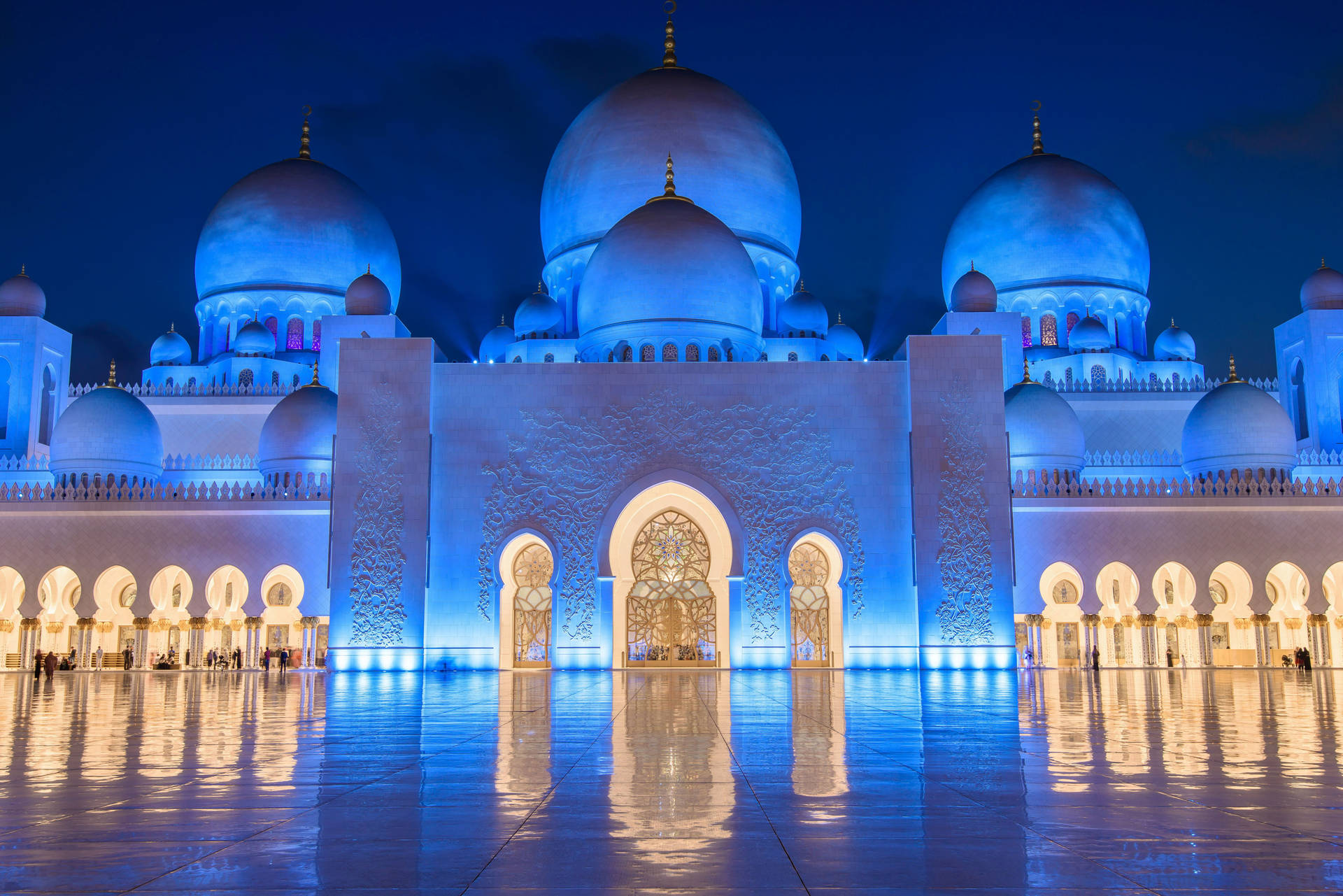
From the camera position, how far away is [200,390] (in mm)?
23297

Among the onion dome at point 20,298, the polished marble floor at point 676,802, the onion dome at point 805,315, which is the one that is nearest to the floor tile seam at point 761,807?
the polished marble floor at point 676,802

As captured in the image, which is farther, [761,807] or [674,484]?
[674,484]

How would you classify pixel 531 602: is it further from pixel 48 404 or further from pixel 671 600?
pixel 48 404

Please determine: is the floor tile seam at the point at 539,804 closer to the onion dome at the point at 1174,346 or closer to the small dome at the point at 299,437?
the small dome at the point at 299,437

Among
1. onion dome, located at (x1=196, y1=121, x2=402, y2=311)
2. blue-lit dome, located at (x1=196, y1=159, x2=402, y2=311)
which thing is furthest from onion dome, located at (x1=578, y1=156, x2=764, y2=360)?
onion dome, located at (x1=196, y1=121, x2=402, y2=311)

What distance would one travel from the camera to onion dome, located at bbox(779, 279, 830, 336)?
2170 centimetres

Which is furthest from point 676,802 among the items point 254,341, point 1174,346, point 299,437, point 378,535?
point 1174,346

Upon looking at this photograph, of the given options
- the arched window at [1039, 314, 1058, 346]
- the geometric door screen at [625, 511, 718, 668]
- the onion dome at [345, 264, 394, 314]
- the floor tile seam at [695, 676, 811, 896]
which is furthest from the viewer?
the arched window at [1039, 314, 1058, 346]

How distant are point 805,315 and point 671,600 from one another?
7.14 meters

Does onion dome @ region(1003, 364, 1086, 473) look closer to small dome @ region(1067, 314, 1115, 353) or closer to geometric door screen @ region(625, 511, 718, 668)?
small dome @ region(1067, 314, 1115, 353)

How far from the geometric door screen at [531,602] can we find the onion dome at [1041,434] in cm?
817

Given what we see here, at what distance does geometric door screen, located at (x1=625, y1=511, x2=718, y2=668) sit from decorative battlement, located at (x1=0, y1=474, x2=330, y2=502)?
17.1 ft

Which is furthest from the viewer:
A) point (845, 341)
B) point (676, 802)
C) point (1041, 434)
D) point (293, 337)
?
point (293, 337)

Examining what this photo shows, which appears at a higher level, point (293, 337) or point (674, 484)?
point (293, 337)
